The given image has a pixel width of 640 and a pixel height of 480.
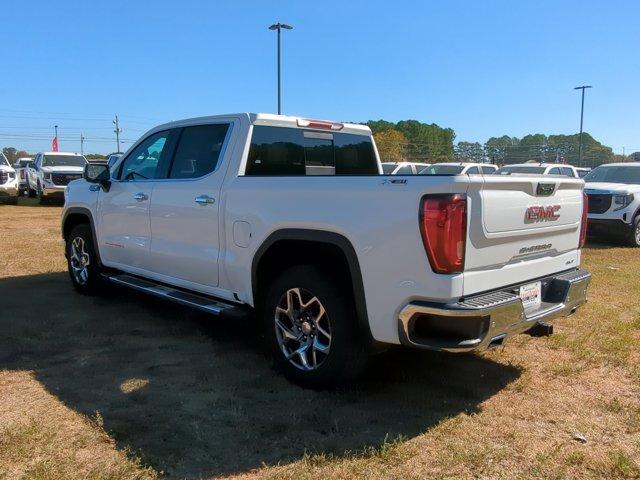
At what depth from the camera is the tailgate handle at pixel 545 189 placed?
3.72 m

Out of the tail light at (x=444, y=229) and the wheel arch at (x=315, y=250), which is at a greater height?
the tail light at (x=444, y=229)

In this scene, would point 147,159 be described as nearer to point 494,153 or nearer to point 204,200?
point 204,200

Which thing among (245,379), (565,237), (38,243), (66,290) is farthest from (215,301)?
(38,243)

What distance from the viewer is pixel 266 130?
4.87 m

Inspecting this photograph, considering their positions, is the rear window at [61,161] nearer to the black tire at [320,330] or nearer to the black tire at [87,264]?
the black tire at [87,264]

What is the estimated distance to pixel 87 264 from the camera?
663 cm

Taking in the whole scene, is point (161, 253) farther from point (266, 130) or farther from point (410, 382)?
point (410, 382)

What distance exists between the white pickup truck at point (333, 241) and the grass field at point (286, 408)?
45cm

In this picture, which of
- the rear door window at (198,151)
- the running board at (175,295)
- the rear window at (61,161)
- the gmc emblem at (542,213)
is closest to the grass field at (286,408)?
the running board at (175,295)

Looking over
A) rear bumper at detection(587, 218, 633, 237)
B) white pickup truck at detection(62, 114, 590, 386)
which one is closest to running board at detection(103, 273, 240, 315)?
white pickup truck at detection(62, 114, 590, 386)

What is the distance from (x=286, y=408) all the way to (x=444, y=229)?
160 centimetres

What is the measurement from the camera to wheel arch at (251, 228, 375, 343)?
356cm

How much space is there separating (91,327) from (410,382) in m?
3.13

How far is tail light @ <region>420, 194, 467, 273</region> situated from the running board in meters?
1.91
